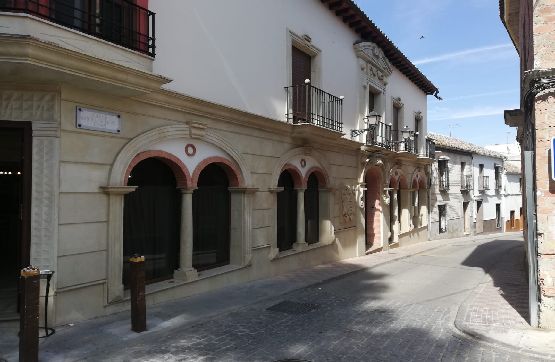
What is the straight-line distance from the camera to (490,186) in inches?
1163

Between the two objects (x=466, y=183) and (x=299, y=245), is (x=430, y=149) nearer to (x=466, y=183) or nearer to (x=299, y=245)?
(x=466, y=183)

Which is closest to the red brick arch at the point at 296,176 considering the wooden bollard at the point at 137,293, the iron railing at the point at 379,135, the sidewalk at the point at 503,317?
the iron railing at the point at 379,135

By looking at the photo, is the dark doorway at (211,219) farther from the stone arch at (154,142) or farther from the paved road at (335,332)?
the paved road at (335,332)

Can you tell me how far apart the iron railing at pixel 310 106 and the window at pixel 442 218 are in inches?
585

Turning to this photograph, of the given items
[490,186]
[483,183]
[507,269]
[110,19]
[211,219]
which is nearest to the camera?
[110,19]

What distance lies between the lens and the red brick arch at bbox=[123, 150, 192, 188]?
6988 millimetres

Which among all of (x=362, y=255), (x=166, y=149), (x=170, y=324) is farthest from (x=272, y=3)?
(x=362, y=255)

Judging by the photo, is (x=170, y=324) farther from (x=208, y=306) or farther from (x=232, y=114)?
(x=232, y=114)

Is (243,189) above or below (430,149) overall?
below

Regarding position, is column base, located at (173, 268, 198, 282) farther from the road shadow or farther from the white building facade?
the road shadow

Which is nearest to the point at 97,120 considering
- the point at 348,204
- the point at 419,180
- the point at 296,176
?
the point at 296,176

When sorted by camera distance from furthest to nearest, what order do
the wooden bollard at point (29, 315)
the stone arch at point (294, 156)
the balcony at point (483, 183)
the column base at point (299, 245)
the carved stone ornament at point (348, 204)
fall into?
the balcony at point (483, 183) → the carved stone ornament at point (348, 204) → the column base at point (299, 245) → the stone arch at point (294, 156) → the wooden bollard at point (29, 315)

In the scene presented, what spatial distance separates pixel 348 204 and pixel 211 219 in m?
6.04

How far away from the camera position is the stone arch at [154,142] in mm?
6660
